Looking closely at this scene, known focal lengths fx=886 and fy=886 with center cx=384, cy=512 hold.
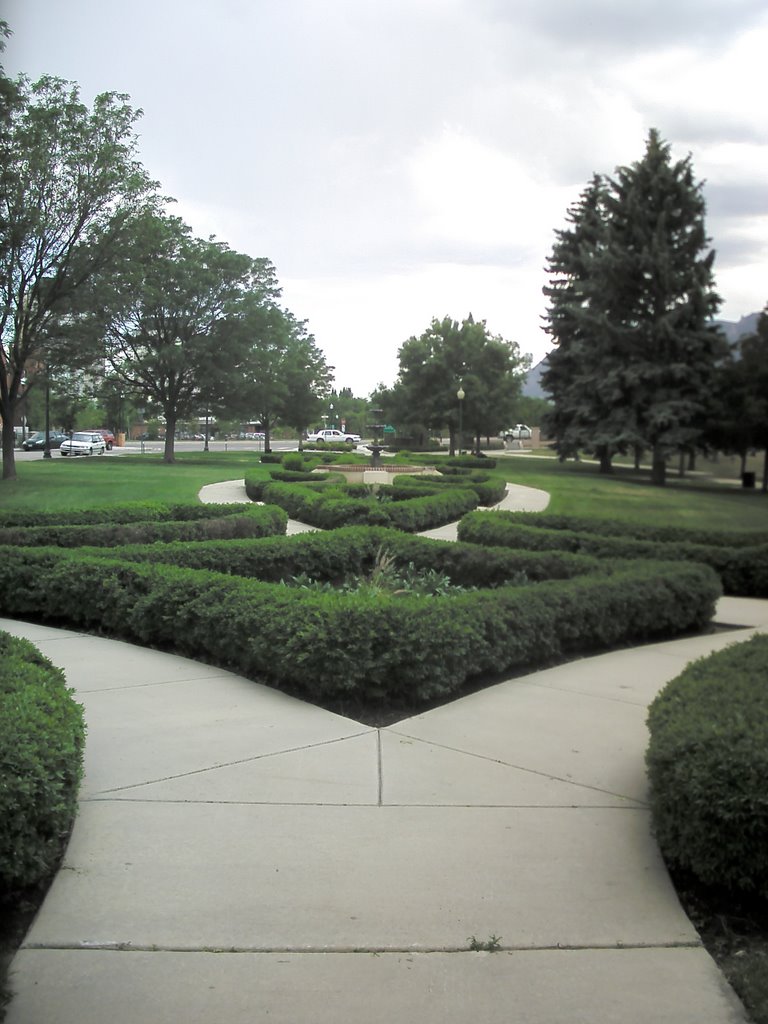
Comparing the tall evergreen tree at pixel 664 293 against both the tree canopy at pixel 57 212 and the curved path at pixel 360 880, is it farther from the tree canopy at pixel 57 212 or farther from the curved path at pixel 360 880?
the tree canopy at pixel 57 212

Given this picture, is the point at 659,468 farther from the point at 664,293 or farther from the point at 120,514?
the point at 120,514

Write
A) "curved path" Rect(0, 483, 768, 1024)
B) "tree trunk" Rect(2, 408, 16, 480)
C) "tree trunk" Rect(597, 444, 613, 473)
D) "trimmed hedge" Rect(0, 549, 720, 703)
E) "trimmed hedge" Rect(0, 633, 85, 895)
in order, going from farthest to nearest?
1. "tree trunk" Rect(597, 444, 613, 473)
2. "tree trunk" Rect(2, 408, 16, 480)
3. "trimmed hedge" Rect(0, 549, 720, 703)
4. "trimmed hedge" Rect(0, 633, 85, 895)
5. "curved path" Rect(0, 483, 768, 1024)

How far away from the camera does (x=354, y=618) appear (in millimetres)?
4879

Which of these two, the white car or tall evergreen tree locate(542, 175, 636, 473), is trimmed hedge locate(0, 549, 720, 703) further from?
the white car

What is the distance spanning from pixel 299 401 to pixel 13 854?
4186cm

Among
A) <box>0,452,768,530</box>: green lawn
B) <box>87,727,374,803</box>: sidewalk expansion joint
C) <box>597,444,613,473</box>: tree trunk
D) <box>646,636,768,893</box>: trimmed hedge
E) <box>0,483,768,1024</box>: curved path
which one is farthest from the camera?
<box>597,444,613,473</box>: tree trunk

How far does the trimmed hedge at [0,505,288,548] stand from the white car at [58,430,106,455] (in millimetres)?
29216

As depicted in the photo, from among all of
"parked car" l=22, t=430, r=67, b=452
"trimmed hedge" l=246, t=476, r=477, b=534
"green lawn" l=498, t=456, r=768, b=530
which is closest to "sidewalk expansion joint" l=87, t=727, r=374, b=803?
"green lawn" l=498, t=456, r=768, b=530

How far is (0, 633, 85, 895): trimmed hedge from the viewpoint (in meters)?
2.57

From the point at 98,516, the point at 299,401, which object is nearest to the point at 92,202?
the point at 98,516

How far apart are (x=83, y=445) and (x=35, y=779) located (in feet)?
128

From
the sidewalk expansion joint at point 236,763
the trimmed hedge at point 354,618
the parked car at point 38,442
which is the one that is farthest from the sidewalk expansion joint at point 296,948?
the parked car at point 38,442

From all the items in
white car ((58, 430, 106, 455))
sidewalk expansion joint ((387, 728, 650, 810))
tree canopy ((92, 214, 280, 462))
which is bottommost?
sidewalk expansion joint ((387, 728, 650, 810))

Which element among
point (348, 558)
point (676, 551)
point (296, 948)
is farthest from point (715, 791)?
point (676, 551)
